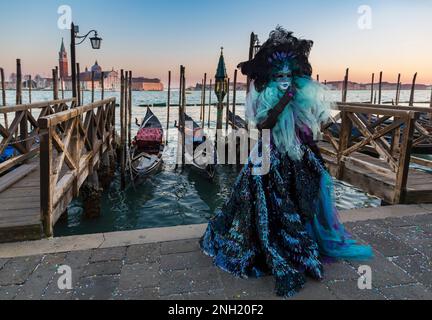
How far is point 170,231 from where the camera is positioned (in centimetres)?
327

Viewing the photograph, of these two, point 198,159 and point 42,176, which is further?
point 198,159

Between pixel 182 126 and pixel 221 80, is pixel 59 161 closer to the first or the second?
pixel 182 126

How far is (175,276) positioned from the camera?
2475 millimetres

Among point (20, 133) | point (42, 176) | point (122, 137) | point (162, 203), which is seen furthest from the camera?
point (122, 137)

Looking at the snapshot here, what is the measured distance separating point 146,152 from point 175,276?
9.49 m

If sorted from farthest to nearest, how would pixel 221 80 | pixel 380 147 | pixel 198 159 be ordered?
pixel 221 80
pixel 198 159
pixel 380 147

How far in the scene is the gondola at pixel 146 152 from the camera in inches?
386

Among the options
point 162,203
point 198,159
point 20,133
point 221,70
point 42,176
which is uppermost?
point 221,70

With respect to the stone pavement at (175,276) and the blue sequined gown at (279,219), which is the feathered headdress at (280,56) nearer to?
the blue sequined gown at (279,219)

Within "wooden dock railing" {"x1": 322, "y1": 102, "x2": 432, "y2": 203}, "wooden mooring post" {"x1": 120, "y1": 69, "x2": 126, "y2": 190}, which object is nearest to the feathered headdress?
"wooden dock railing" {"x1": 322, "y1": 102, "x2": 432, "y2": 203}

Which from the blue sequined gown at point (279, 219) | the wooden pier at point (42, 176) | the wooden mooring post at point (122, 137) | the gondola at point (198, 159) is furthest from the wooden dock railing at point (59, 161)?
the gondola at point (198, 159)

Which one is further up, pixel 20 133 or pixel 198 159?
pixel 20 133

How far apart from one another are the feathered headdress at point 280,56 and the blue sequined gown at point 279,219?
552 millimetres

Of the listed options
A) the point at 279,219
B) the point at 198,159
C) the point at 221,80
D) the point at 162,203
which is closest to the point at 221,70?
the point at 221,80
